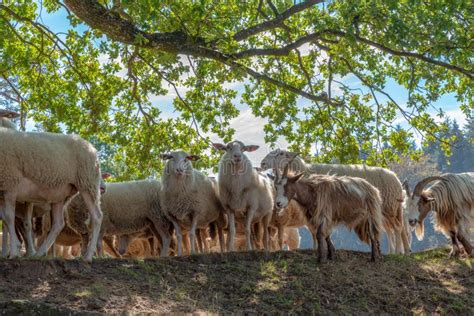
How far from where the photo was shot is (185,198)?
1402 cm

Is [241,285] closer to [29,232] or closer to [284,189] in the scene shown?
[284,189]

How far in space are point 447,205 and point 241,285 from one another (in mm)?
5785

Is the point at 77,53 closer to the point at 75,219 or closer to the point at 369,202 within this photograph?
the point at 75,219

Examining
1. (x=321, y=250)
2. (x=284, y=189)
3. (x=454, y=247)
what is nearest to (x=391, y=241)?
(x=454, y=247)

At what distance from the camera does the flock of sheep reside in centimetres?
1038

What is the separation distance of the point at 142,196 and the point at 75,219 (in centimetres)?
149

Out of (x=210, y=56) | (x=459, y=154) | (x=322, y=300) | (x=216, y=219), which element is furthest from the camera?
(x=459, y=154)

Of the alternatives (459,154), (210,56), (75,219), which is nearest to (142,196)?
(75,219)

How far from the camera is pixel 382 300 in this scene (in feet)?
34.2

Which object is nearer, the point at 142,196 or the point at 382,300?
the point at 382,300

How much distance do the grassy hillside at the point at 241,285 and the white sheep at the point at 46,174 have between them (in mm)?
824

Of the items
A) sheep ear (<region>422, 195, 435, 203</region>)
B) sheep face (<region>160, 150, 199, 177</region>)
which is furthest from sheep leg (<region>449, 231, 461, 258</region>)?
sheep face (<region>160, 150, 199, 177</region>)

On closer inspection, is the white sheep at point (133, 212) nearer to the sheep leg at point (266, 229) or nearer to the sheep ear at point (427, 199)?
the sheep leg at point (266, 229)

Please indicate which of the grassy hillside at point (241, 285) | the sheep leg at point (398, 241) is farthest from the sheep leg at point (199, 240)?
the sheep leg at point (398, 241)
